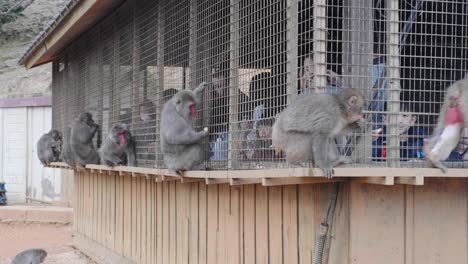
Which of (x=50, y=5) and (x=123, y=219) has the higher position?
(x=50, y=5)

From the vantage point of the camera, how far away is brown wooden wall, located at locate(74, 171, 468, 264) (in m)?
6.19

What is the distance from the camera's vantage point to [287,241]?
7.10m

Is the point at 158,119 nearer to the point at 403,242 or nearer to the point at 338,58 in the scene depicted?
the point at 338,58

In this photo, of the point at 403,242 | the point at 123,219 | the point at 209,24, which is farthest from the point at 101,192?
the point at 403,242

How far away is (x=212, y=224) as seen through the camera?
915cm

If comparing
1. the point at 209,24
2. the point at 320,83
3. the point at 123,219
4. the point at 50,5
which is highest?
the point at 50,5

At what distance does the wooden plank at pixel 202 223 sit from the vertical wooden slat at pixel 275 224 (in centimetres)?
203

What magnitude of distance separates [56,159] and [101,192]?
12.1 ft

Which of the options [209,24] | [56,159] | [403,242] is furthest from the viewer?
[56,159]

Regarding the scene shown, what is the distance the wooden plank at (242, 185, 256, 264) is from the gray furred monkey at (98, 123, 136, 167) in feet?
12.1

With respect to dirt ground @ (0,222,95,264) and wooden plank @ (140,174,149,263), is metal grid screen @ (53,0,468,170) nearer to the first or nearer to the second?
wooden plank @ (140,174,149,263)

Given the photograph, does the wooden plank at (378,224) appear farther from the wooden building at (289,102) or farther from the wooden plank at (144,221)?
the wooden plank at (144,221)

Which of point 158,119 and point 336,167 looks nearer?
point 336,167

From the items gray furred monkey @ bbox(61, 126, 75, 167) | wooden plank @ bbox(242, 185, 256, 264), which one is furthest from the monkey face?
gray furred monkey @ bbox(61, 126, 75, 167)
